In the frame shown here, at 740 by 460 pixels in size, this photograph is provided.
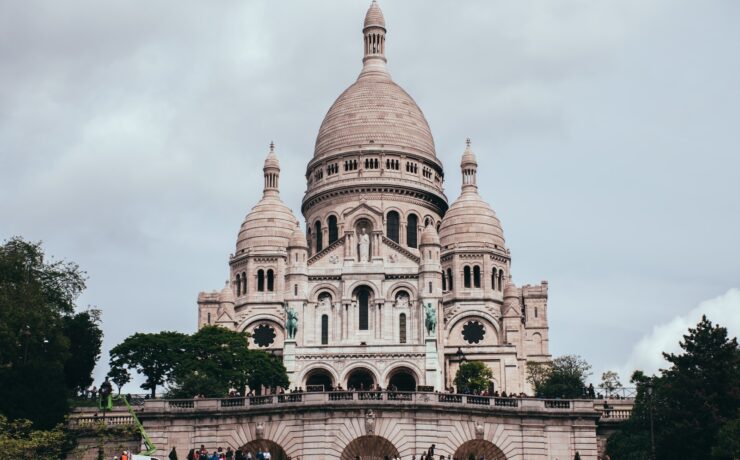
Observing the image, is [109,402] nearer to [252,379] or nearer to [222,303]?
[252,379]

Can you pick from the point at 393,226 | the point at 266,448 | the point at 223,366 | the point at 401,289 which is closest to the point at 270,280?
the point at 393,226

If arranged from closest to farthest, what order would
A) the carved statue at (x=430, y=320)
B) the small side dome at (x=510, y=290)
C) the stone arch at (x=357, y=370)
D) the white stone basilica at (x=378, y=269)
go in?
the stone arch at (x=357, y=370) < the carved statue at (x=430, y=320) < the white stone basilica at (x=378, y=269) < the small side dome at (x=510, y=290)

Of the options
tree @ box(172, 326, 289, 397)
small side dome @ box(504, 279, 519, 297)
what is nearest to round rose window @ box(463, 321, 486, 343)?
small side dome @ box(504, 279, 519, 297)

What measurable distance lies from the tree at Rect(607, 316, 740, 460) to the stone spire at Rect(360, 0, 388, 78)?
7535cm

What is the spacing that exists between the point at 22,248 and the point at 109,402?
953 inches

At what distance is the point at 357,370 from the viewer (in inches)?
4124

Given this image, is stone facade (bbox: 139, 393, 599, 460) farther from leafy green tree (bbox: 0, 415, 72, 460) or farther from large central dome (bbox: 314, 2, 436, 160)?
large central dome (bbox: 314, 2, 436, 160)

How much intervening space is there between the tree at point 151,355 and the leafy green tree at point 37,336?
513cm

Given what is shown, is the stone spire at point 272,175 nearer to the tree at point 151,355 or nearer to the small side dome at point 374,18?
the small side dome at point 374,18

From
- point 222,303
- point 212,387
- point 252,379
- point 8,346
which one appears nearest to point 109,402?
point 8,346

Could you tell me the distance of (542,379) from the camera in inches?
4092

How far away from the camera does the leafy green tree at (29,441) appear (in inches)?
2247

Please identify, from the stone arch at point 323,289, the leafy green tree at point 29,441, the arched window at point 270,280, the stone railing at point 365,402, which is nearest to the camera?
the leafy green tree at point 29,441

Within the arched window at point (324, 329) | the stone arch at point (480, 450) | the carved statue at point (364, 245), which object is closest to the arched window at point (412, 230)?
the carved statue at point (364, 245)
